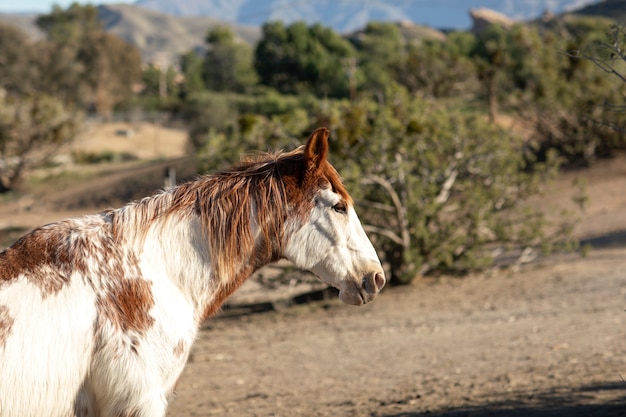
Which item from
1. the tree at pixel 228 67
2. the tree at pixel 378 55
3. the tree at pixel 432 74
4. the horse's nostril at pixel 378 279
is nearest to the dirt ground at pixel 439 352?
the horse's nostril at pixel 378 279

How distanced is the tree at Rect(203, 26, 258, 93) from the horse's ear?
5762 cm

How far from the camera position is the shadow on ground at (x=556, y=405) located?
4786 millimetres

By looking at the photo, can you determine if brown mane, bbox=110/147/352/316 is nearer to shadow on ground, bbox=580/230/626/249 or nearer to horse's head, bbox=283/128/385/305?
horse's head, bbox=283/128/385/305

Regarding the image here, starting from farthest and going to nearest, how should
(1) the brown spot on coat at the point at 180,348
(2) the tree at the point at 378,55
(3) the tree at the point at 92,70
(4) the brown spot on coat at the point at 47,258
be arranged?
(3) the tree at the point at 92,70 < (2) the tree at the point at 378,55 < (1) the brown spot on coat at the point at 180,348 < (4) the brown spot on coat at the point at 47,258

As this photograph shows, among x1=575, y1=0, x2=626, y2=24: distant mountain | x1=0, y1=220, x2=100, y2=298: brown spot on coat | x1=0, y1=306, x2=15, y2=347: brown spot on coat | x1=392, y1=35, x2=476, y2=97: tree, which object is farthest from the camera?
x1=575, y1=0, x2=626, y2=24: distant mountain

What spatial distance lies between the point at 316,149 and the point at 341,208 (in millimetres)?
298

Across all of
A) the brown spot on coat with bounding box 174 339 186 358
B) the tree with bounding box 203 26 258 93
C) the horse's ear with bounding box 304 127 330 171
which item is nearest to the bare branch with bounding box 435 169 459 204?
the horse's ear with bounding box 304 127 330 171

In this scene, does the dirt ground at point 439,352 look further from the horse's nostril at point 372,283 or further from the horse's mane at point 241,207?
the horse's mane at point 241,207

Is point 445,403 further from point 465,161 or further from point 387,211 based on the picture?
point 465,161

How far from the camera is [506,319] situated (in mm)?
8789

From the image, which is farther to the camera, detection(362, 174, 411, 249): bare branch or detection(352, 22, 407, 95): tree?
detection(352, 22, 407, 95): tree

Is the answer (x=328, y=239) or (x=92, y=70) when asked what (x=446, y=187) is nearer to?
(x=328, y=239)

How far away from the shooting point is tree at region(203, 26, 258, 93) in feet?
202

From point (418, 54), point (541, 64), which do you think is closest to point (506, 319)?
point (541, 64)
